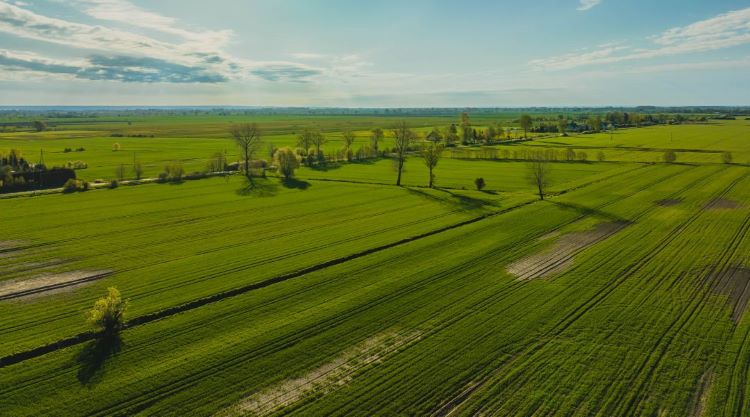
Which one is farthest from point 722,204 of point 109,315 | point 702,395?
point 109,315

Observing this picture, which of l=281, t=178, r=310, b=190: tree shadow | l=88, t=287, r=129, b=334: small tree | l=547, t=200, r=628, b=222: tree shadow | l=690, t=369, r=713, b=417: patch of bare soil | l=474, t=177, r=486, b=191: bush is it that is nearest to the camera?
l=690, t=369, r=713, b=417: patch of bare soil

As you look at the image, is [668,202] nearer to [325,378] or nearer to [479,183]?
[479,183]

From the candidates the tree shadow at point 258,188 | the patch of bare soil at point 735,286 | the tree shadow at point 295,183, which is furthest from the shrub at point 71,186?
the patch of bare soil at point 735,286

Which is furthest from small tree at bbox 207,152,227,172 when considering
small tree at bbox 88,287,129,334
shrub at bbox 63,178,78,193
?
small tree at bbox 88,287,129,334

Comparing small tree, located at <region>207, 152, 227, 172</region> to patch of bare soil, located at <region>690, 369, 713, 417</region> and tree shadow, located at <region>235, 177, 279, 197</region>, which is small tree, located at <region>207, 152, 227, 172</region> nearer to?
tree shadow, located at <region>235, 177, 279, 197</region>

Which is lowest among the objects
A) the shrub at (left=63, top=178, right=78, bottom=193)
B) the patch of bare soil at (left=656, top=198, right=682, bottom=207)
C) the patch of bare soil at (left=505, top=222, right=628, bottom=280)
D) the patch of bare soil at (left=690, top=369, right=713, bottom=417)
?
the patch of bare soil at (left=690, top=369, right=713, bottom=417)

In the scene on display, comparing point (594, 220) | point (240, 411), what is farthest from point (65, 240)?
point (594, 220)

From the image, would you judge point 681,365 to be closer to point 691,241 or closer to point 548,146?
point 691,241
